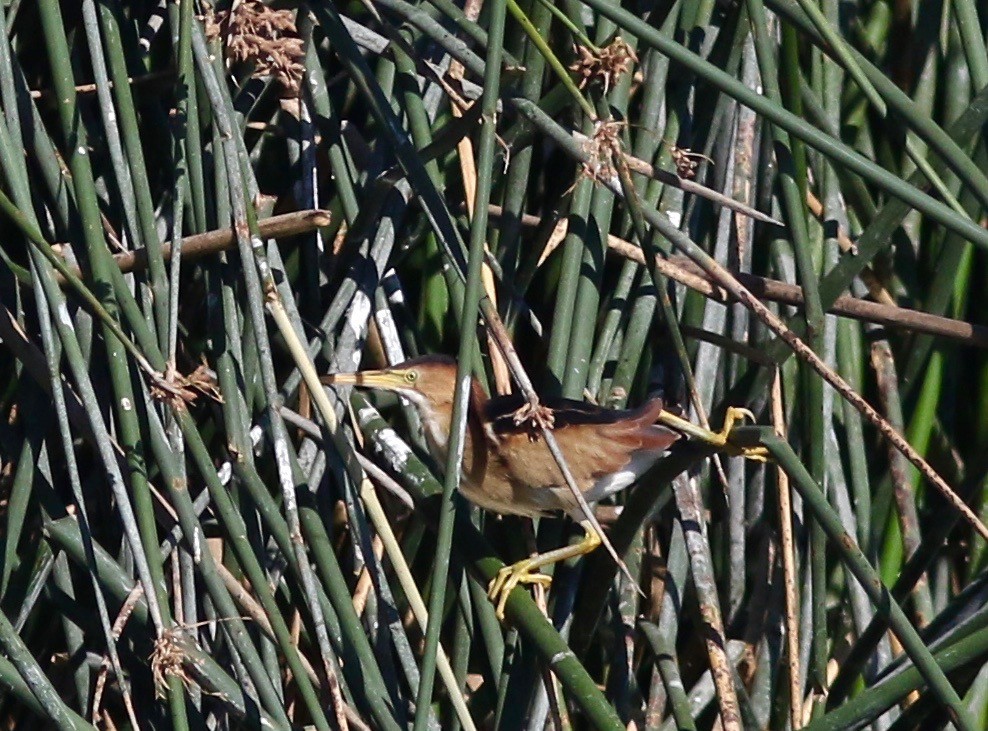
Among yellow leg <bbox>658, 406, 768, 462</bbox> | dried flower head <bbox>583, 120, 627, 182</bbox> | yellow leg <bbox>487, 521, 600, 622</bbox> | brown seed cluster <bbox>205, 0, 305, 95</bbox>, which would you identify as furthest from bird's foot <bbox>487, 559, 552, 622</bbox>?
brown seed cluster <bbox>205, 0, 305, 95</bbox>

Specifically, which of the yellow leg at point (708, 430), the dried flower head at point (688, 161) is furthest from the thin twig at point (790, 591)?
the dried flower head at point (688, 161)

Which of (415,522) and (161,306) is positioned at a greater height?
(161,306)

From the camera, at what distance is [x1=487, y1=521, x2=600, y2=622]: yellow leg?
147cm

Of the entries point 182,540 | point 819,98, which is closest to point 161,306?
point 182,540

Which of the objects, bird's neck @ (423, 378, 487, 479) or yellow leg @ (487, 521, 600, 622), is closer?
yellow leg @ (487, 521, 600, 622)

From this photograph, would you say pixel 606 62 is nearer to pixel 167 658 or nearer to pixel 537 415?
pixel 537 415

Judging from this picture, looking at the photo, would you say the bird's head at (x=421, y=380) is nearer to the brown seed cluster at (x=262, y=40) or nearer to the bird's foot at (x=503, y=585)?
the bird's foot at (x=503, y=585)

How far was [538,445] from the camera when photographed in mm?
1761

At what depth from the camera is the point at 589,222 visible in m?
1.71

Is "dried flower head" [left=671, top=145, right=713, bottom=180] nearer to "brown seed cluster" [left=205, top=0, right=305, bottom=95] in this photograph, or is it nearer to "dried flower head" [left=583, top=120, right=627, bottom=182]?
"dried flower head" [left=583, top=120, right=627, bottom=182]

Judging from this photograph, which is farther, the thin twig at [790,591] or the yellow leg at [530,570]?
the thin twig at [790,591]

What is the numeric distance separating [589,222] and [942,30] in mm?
730

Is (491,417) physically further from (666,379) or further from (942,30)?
(942,30)

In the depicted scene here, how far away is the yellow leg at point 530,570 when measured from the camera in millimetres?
1471
